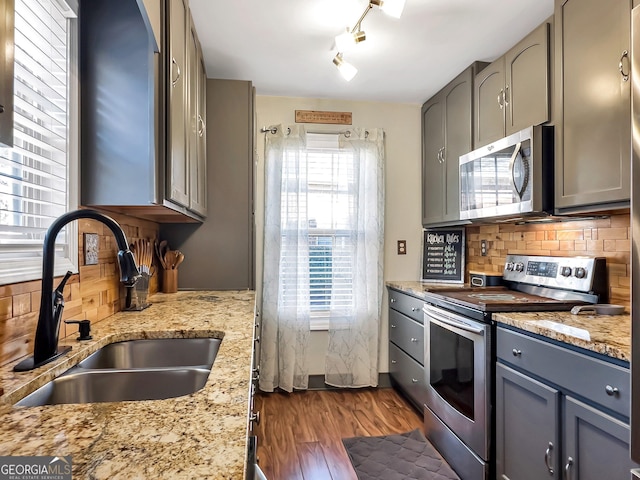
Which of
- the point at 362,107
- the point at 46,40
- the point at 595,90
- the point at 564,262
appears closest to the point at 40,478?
the point at 46,40

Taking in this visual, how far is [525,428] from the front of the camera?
161 cm

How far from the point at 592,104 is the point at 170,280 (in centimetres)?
247

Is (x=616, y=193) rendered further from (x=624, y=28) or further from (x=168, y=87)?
(x=168, y=87)

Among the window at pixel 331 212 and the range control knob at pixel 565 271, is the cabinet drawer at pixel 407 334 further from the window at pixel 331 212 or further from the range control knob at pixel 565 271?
the range control knob at pixel 565 271

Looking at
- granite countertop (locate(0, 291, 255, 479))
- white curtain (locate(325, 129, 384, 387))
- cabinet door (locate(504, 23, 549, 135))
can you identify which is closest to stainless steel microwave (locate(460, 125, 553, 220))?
cabinet door (locate(504, 23, 549, 135))

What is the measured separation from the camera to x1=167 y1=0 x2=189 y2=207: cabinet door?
1546mm

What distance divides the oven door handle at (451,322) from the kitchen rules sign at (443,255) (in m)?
0.80

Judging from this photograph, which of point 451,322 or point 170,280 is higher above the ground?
point 170,280

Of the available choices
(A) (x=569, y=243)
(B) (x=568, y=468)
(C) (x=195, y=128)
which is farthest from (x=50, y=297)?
(A) (x=569, y=243)

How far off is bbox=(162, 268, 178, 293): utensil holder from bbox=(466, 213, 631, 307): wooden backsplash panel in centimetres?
227

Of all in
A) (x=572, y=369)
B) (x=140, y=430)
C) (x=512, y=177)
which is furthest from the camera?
(x=512, y=177)

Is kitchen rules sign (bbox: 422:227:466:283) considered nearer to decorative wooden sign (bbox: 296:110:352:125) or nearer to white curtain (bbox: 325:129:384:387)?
white curtain (bbox: 325:129:384:387)

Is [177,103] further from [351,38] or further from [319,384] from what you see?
[319,384]

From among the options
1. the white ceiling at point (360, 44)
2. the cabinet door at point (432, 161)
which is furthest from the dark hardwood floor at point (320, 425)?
the white ceiling at point (360, 44)
